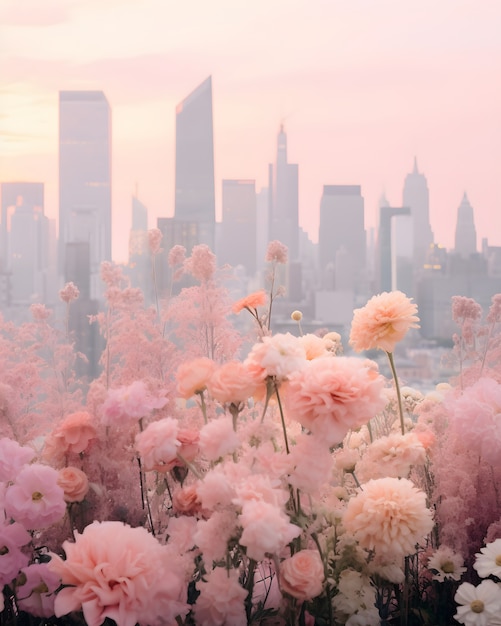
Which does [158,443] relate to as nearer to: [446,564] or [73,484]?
[73,484]

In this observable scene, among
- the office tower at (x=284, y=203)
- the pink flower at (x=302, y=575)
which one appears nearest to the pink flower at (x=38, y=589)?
the pink flower at (x=302, y=575)

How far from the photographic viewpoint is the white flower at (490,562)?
2.43 feet

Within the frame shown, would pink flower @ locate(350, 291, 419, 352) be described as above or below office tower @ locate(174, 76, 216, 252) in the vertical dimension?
below

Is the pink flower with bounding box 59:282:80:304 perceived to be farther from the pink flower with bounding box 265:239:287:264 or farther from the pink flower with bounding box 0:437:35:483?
the pink flower with bounding box 0:437:35:483

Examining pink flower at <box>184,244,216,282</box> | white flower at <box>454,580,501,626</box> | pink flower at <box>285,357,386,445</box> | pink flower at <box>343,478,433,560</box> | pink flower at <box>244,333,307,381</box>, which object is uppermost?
pink flower at <box>184,244,216,282</box>

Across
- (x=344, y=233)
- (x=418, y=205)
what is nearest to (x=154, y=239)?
(x=344, y=233)

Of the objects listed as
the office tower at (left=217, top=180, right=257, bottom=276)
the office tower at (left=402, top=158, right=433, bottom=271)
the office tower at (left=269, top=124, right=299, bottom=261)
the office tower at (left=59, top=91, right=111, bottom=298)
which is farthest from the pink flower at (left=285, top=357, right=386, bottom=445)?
the office tower at (left=402, top=158, right=433, bottom=271)

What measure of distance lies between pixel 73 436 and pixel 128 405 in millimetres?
108

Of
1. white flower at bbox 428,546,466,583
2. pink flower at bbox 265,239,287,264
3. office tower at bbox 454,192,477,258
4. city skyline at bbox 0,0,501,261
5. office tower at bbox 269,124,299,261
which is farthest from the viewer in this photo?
office tower at bbox 454,192,477,258

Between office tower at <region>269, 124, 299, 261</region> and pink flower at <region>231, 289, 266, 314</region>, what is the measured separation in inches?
281

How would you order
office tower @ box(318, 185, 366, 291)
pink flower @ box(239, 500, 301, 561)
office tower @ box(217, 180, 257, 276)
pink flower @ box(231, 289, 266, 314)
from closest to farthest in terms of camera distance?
pink flower @ box(239, 500, 301, 561) < pink flower @ box(231, 289, 266, 314) < office tower @ box(217, 180, 257, 276) < office tower @ box(318, 185, 366, 291)

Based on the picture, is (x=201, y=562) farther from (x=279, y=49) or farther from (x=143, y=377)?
(x=279, y=49)

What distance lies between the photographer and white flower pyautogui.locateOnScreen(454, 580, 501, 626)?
735mm

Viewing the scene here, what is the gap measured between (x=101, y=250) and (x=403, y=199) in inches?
326
